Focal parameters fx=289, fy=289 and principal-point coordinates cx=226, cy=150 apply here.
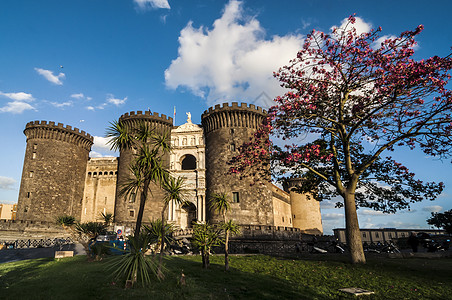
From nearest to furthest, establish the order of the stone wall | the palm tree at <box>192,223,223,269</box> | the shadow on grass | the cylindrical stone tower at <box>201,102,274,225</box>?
the shadow on grass → the palm tree at <box>192,223,223,269</box> → the cylindrical stone tower at <box>201,102,274,225</box> → the stone wall

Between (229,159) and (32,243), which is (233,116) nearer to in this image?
(229,159)

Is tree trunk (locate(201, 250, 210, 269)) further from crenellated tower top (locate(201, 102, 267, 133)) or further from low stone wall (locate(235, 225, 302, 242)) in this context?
crenellated tower top (locate(201, 102, 267, 133))

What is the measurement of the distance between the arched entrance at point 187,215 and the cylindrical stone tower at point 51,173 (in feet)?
53.0

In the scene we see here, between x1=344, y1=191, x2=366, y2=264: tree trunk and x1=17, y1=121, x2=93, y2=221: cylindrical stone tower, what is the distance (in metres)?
38.5

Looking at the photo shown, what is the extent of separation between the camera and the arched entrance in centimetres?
4062

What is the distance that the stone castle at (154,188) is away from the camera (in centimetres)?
3778

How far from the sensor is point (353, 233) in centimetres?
1462

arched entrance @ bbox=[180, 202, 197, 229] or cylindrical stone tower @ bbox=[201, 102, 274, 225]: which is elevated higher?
cylindrical stone tower @ bbox=[201, 102, 274, 225]

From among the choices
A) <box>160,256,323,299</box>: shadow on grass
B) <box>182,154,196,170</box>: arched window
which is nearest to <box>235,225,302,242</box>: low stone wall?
<box>182,154,196,170</box>: arched window

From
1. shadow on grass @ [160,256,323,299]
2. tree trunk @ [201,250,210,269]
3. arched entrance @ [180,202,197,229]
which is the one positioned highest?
arched entrance @ [180,202,197,229]

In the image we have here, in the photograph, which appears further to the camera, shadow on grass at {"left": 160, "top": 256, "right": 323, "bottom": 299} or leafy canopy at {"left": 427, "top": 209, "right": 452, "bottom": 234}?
leafy canopy at {"left": 427, "top": 209, "right": 452, "bottom": 234}

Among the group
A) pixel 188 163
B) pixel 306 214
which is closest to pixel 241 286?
pixel 188 163

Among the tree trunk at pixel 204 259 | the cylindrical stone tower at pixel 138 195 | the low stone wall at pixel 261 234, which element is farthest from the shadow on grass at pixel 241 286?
the cylindrical stone tower at pixel 138 195

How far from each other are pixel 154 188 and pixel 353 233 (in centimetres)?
3253
